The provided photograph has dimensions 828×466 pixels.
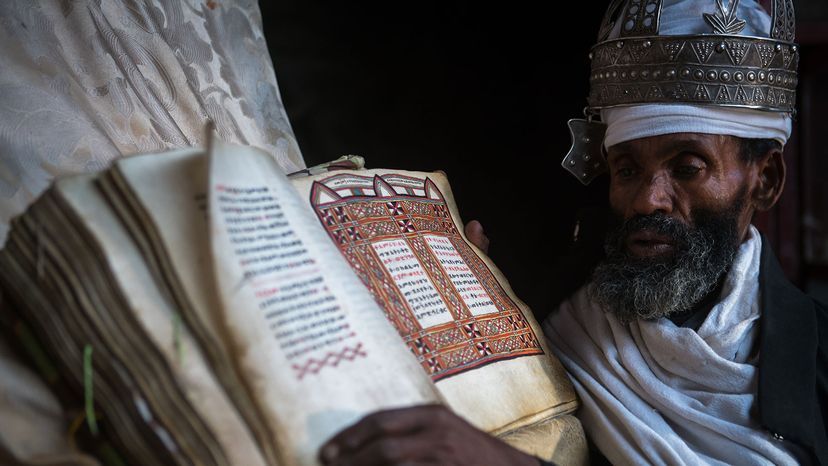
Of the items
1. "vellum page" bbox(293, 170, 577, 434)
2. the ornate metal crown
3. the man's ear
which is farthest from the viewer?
the man's ear

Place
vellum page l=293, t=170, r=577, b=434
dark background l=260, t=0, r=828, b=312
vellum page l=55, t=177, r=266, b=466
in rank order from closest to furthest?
vellum page l=55, t=177, r=266, b=466 → vellum page l=293, t=170, r=577, b=434 → dark background l=260, t=0, r=828, b=312

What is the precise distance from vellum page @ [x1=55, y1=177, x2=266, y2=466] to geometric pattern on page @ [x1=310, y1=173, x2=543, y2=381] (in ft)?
1.33

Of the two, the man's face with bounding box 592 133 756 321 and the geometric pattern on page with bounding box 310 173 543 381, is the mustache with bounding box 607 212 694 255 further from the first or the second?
the geometric pattern on page with bounding box 310 173 543 381

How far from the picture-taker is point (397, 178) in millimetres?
1507

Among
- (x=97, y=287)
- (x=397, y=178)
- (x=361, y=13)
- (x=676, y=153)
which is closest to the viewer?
(x=97, y=287)

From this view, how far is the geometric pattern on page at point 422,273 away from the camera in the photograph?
4.13 ft

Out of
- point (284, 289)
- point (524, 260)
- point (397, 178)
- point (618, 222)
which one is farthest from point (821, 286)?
point (284, 289)

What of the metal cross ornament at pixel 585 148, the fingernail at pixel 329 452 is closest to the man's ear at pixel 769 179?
the metal cross ornament at pixel 585 148

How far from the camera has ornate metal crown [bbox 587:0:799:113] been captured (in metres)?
1.60

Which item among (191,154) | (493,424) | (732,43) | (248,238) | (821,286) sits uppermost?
(732,43)

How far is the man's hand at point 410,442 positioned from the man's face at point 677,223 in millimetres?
755

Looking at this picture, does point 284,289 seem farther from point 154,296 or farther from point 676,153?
point 676,153

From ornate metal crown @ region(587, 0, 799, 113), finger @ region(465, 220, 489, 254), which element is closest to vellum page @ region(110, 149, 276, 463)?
finger @ region(465, 220, 489, 254)

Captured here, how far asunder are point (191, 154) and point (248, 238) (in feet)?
0.65
